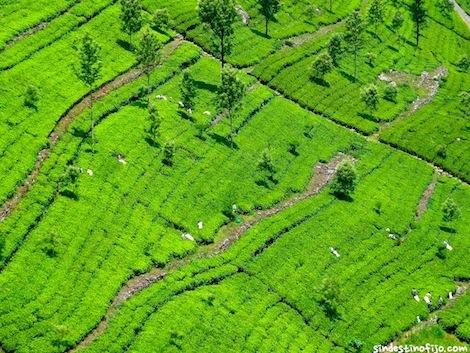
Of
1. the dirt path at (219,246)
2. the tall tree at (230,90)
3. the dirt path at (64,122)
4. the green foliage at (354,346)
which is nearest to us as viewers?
the dirt path at (219,246)

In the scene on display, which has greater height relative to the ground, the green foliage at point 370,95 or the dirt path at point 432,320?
the green foliage at point 370,95

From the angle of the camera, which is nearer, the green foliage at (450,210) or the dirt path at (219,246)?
the dirt path at (219,246)

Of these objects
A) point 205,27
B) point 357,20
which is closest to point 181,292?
point 205,27

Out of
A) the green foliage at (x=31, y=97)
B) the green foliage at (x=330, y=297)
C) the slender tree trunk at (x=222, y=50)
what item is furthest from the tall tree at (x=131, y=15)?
the green foliage at (x=330, y=297)

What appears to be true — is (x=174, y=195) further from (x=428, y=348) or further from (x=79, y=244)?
(x=428, y=348)

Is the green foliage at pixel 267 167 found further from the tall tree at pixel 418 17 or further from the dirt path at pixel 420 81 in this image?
the tall tree at pixel 418 17

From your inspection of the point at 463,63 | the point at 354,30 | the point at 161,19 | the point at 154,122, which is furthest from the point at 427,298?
the point at 463,63

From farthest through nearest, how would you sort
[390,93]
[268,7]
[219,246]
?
[268,7], [390,93], [219,246]

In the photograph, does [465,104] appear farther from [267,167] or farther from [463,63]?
[267,167]

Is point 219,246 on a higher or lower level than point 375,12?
lower
